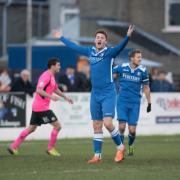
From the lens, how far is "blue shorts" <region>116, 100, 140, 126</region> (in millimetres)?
17484

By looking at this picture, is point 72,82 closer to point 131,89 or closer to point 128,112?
point 128,112

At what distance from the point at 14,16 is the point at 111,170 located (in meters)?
31.4

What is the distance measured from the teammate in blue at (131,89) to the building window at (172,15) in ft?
72.8

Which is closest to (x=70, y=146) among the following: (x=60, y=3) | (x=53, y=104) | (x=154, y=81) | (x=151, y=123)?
(x=53, y=104)

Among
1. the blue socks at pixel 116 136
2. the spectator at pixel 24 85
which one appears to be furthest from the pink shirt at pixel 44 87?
the spectator at pixel 24 85

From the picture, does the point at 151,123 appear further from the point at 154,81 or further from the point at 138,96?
the point at 138,96

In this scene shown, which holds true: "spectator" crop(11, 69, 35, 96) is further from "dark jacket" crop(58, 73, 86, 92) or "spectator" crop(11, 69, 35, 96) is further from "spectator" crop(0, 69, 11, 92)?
"dark jacket" crop(58, 73, 86, 92)

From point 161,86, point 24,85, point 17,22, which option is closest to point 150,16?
point 17,22

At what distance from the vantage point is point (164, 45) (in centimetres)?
3878

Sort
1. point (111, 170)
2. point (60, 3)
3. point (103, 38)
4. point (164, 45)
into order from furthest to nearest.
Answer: point (60, 3)
point (164, 45)
point (103, 38)
point (111, 170)

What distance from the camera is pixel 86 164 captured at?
49.8 ft

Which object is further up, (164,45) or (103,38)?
(103,38)

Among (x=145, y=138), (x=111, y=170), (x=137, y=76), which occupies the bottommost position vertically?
(x=145, y=138)

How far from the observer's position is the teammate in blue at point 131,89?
56.8 feet
